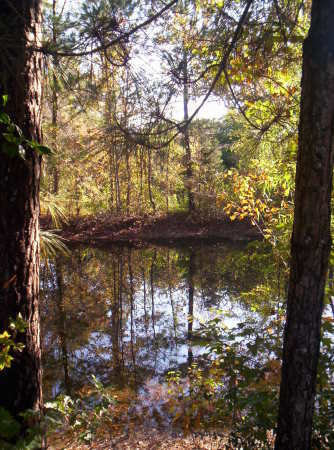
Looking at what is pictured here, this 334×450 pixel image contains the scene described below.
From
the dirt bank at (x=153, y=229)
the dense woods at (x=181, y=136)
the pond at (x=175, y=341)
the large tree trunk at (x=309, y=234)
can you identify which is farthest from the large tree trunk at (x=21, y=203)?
the dirt bank at (x=153, y=229)

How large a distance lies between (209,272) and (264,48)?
745 centimetres

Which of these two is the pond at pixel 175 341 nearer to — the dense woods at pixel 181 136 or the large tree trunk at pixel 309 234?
the dense woods at pixel 181 136

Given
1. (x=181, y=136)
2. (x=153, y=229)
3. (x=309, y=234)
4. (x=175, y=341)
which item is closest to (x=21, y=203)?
(x=181, y=136)

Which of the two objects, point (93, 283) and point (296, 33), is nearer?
point (296, 33)

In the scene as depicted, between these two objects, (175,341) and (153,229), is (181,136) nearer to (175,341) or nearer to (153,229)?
(175,341)

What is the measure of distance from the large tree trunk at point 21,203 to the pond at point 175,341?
450 mm

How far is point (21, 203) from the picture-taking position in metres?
2.06

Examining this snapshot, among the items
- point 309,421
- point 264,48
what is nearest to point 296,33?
point 264,48

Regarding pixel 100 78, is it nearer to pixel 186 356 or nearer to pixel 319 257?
pixel 319 257

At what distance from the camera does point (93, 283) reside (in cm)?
884

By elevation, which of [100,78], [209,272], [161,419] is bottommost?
[161,419]

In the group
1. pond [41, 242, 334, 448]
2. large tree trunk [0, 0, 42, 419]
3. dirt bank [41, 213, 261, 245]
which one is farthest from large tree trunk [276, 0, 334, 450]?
dirt bank [41, 213, 261, 245]

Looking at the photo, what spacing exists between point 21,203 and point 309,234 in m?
1.50

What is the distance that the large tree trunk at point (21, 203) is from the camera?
1.95 meters
